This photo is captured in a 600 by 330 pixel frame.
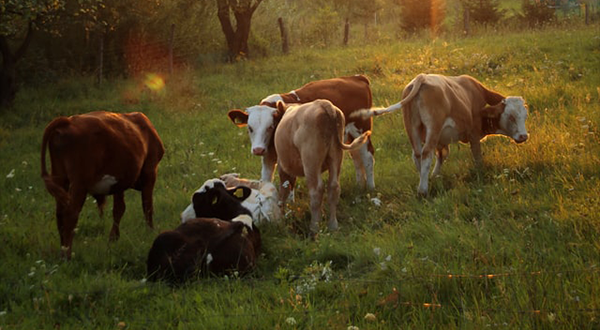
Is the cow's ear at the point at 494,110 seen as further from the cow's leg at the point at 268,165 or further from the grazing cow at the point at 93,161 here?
the grazing cow at the point at 93,161

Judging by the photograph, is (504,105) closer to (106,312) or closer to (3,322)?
(106,312)

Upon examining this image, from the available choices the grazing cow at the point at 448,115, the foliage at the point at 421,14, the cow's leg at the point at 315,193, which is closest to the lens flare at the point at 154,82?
the grazing cow at the point at 448,115

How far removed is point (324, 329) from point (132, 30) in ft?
76.3

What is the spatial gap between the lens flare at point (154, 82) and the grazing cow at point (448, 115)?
1180 cm

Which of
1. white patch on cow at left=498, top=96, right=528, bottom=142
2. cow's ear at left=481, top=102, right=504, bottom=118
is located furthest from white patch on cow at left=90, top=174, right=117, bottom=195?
white patch on cow at left=498, top=96, right=528, bottom=142

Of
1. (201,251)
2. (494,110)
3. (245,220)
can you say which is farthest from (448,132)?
(201,251)

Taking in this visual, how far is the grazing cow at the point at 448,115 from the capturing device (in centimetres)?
794

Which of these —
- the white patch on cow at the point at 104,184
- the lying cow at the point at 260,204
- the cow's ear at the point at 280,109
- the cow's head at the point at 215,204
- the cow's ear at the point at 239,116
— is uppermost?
the cow's ear at the point at 280,109

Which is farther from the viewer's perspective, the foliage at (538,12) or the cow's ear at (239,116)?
the foliage at (538,12)

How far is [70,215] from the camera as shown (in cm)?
652

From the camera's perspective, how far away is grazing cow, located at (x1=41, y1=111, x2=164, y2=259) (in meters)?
6.52

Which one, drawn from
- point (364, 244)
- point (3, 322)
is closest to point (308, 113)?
point (364, 244)

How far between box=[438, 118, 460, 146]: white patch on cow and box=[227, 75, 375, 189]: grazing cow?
1.24 metres

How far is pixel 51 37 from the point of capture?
2436cm
